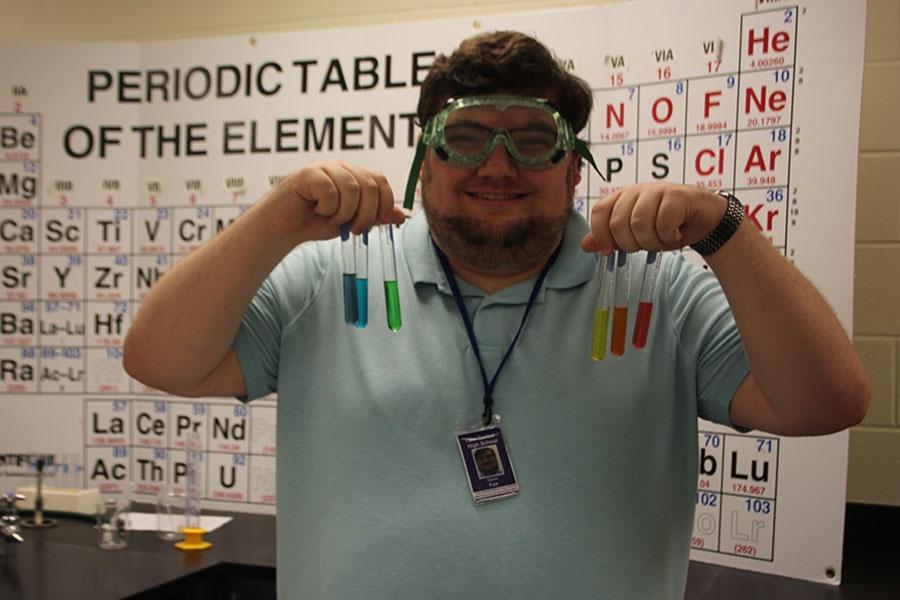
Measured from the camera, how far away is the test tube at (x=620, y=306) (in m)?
1.18

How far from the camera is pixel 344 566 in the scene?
1251mm

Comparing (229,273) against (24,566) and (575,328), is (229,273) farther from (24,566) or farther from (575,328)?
(24,566)

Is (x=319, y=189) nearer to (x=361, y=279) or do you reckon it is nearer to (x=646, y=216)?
(x=361, y=279)

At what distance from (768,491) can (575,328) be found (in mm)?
842

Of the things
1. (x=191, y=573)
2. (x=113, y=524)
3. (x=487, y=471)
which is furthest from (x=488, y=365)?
(x=113, y=524)

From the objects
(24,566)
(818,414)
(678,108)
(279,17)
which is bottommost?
(24,566)

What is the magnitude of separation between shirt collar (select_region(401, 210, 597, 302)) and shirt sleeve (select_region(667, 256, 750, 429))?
0.48ft

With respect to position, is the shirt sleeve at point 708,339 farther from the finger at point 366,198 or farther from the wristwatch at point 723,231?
the finger at point 366,198

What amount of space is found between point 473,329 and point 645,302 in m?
0.30

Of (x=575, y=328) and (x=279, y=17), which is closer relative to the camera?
(x=575, y=328)

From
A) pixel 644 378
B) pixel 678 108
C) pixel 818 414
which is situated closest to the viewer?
pixel 818 414

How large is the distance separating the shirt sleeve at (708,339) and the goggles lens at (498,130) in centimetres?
29

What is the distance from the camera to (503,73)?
52.7 inches

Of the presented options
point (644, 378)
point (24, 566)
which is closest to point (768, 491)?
point (644, 378)
